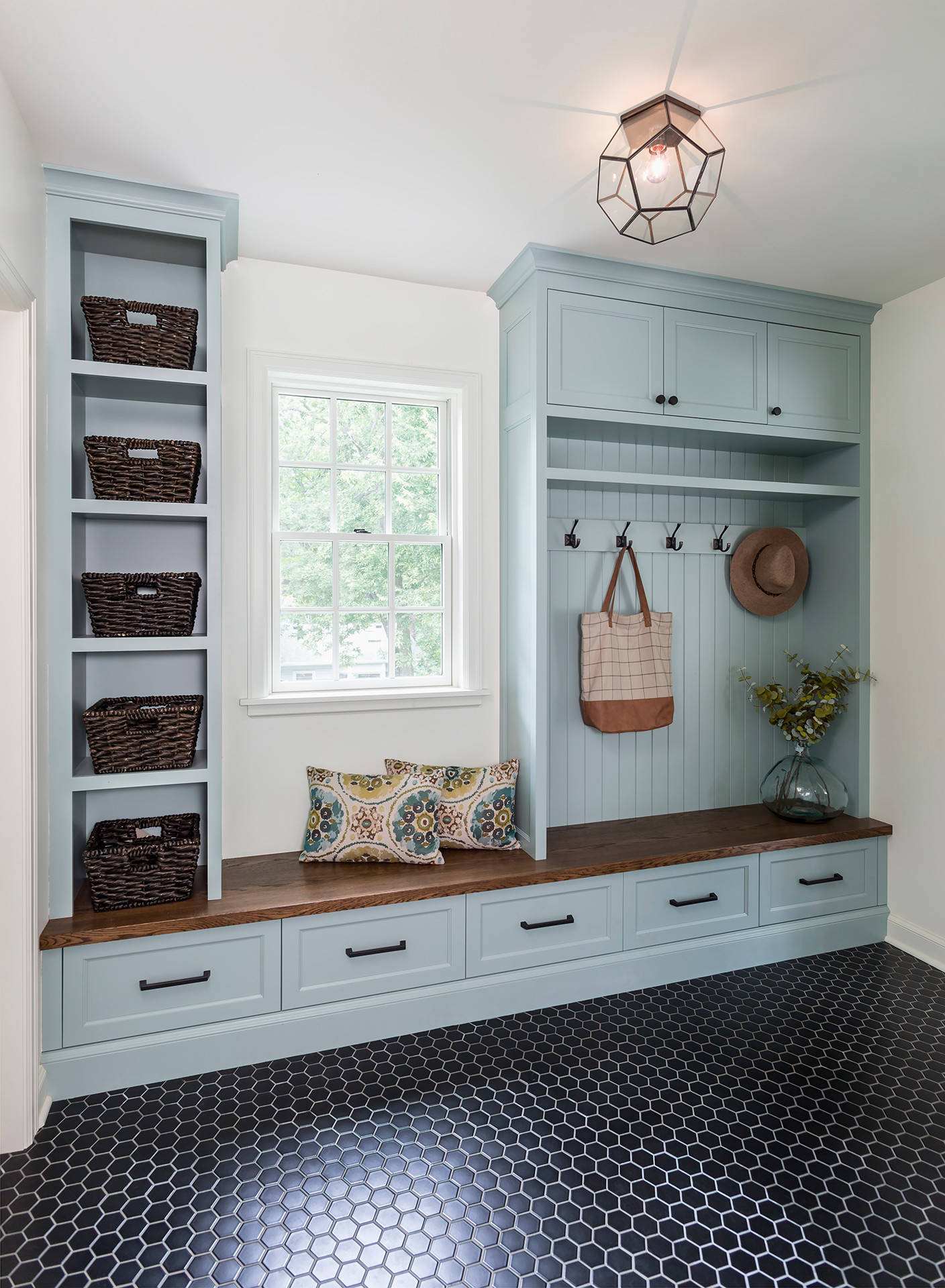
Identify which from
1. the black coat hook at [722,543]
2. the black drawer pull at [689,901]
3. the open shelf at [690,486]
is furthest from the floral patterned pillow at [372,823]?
the black coat hook at [722,543]

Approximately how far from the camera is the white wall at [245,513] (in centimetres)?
269

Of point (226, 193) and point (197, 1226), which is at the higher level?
point (226, 193)

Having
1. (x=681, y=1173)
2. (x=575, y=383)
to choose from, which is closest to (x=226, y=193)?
(x=575, y=383)

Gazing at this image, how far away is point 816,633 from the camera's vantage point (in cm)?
341

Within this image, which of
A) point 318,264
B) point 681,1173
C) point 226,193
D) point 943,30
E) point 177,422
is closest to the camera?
point 943,30

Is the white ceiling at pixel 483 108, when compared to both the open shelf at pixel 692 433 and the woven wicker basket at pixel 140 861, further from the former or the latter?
the woven wicker basket at pixel 140 861

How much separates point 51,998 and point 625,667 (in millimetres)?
2238

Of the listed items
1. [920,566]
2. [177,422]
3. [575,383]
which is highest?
[575,383]

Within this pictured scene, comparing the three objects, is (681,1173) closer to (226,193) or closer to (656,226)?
(656,226)

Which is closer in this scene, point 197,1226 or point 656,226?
point 197,1226

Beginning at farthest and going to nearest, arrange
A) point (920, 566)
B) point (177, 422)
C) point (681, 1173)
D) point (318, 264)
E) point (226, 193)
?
point (920, 566), point (318, 264), point (177, 422), point (226, 193), point (681, 1173)

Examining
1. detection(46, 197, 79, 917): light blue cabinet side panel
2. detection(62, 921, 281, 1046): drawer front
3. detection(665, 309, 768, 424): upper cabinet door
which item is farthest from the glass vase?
detection(46, 197, 79, 917): light blue cabinet side panel

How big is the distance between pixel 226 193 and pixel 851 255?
2.17 metres

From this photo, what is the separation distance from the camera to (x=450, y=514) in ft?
9.95
